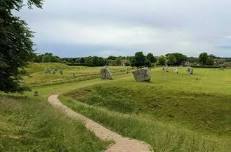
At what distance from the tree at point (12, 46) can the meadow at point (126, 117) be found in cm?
133

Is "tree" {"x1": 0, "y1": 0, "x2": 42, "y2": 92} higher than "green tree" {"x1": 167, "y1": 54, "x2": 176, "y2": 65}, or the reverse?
"tree" {"x1": 0, "y1": 0, "x2": 42, "y2": 92}

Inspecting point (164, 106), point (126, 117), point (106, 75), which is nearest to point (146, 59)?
point (106, 75)

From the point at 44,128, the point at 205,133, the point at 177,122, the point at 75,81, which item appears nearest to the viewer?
the point at 44,128

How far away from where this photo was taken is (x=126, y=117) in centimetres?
3434

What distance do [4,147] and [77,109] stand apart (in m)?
24.1

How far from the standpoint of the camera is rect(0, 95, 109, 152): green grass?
702 inches

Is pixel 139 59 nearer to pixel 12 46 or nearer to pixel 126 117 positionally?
pixel 12 46

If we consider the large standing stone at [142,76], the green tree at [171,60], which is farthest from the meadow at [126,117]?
the green tree at [171,60]

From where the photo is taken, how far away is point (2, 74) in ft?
127

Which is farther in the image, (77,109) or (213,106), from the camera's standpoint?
(213,106)

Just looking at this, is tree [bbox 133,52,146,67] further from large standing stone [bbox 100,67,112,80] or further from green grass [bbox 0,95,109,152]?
green grass [bbox 0,95,109,152]

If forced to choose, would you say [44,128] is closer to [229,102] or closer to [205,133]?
[205,133]

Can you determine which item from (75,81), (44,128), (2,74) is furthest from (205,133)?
(75,81)

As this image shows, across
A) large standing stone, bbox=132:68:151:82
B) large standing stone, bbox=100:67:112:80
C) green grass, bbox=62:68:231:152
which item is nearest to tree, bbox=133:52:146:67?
large standing stone, bbox=100:67:112:80
